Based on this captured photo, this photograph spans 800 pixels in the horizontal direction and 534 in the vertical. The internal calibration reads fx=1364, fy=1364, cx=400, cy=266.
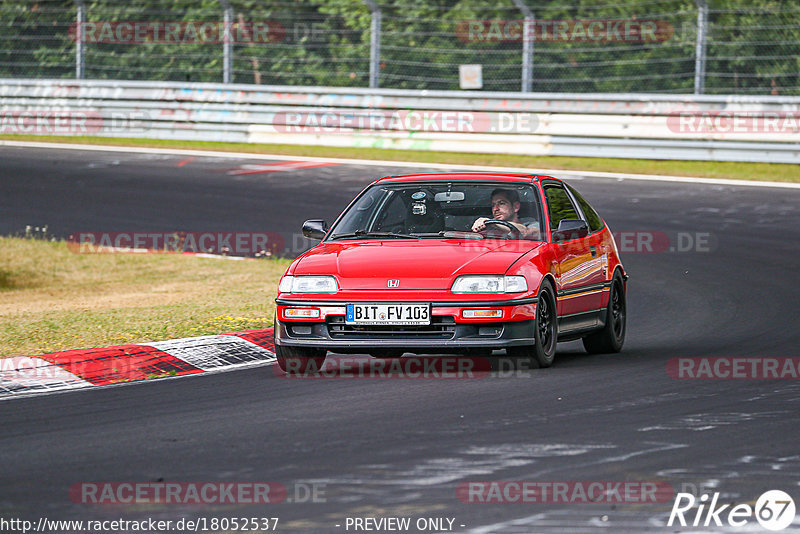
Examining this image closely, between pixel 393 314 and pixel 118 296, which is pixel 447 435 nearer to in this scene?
pixel 393 314

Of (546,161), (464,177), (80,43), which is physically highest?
(80,43)

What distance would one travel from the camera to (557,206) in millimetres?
10039

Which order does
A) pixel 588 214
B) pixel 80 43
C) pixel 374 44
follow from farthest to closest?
pixel 80 43
pixel 374 44
pixel 588 214

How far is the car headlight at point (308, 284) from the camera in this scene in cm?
861

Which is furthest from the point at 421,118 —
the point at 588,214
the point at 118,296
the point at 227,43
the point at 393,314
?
the point at 393,314

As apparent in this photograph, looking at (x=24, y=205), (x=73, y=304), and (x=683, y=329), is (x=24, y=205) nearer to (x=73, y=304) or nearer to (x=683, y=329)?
(x=73, y=304)

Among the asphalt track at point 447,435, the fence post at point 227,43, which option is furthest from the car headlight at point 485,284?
the fence post at point 227,43

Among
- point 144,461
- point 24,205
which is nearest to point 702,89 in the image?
point 24,205

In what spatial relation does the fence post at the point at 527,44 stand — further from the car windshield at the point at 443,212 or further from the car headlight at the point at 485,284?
the car headlight at the point at 485,284

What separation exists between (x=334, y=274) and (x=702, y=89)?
14859 mm

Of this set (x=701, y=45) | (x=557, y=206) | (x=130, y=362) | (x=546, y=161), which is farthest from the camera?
(x=546, y=161)

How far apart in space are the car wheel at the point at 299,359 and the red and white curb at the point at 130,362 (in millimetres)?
614

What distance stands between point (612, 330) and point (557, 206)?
3.40 ft

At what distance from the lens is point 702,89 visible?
22.2 metres
